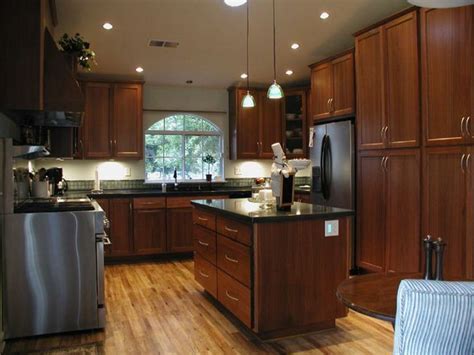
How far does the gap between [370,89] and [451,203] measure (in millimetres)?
1482

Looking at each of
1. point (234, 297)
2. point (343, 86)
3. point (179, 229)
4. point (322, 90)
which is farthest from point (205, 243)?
point (322, 90)

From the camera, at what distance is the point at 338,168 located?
15.6 ft

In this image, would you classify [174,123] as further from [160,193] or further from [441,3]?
[441,3]

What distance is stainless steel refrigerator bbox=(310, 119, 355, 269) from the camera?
4.59m

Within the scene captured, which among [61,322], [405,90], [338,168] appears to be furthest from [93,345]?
[405,90]

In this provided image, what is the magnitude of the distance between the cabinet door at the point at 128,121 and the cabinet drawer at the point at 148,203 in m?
0.71

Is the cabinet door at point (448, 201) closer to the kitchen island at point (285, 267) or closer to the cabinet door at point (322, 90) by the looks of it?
the kitchen island at point (285, 267)

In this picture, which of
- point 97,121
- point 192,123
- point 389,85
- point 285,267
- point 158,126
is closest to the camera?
point 285,267

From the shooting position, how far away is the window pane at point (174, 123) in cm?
646

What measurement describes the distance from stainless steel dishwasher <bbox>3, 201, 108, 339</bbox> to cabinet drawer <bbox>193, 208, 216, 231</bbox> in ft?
3.10

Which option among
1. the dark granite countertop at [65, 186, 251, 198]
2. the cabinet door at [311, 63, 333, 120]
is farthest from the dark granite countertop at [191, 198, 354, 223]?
the dark granite countertop at [65, 186, 251, 198]

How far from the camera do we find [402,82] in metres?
3.90

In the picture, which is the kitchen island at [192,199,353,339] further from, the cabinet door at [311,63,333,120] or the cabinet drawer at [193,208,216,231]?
the cabinet door at [311,63,333,120]

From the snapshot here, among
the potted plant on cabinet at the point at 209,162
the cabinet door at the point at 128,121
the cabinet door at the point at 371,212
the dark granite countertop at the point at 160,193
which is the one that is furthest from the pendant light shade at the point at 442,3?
the potted plant on cabinet at the point at 209,162
